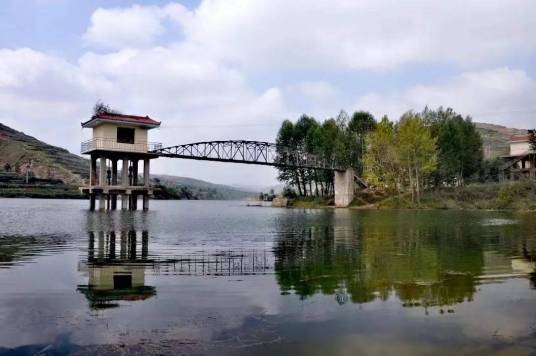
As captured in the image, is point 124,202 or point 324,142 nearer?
point 124,202

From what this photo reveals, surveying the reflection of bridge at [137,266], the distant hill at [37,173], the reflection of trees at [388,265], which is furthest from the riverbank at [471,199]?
the distant hill at [37,173]

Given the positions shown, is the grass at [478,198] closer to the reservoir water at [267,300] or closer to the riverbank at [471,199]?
the riverbank at [471,199]

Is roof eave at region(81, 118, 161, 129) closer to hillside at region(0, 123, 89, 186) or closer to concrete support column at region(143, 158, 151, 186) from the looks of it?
concrete support column at region(143, 158, 151, 186)

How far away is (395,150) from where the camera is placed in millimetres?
93062

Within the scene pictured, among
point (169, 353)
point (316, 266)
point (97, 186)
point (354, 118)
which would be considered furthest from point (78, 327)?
point (354, 118)

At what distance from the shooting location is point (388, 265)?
19.4 meters

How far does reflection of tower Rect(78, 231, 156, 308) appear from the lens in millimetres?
13609

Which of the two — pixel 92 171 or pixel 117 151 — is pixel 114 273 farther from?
pixel 92 171

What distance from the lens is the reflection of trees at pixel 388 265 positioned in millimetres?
14211

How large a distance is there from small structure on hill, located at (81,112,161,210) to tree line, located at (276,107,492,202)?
149 feet

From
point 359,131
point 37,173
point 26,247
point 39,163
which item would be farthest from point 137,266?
point 39,163

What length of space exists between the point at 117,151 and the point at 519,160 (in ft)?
281

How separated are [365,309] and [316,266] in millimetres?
7365

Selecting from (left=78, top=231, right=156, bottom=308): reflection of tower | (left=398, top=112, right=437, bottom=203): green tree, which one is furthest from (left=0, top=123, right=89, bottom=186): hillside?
(left=78, top=231, right=156, bottom=308): reflection of tower
